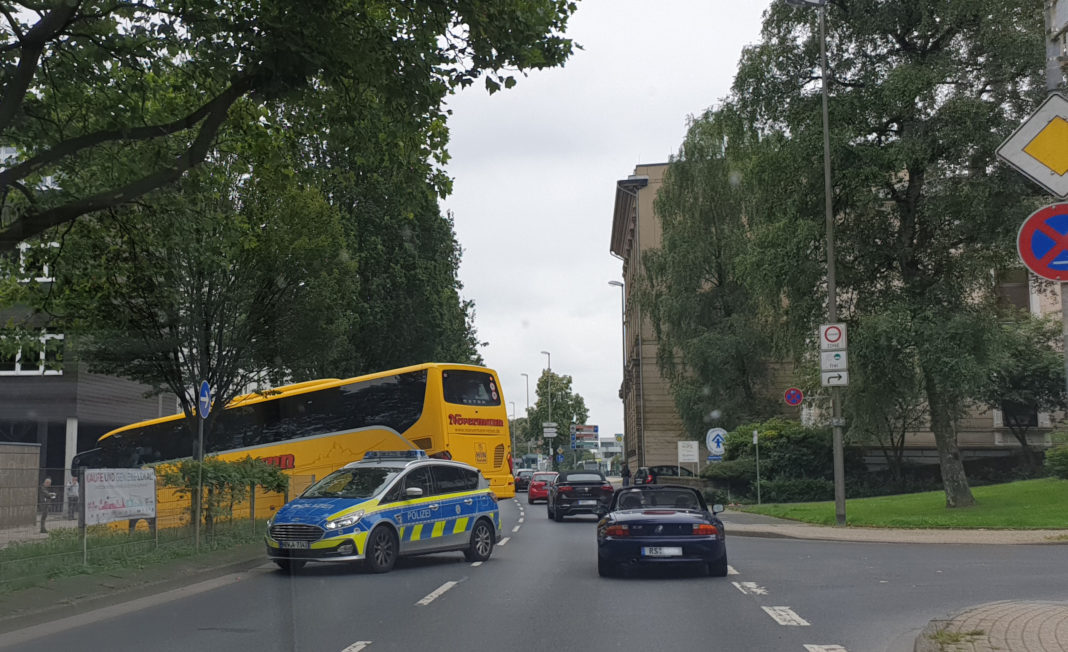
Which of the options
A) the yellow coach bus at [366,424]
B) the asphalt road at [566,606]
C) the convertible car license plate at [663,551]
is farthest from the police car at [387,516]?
the yellow coach bus at [366,424]

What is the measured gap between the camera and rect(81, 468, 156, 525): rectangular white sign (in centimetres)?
1430

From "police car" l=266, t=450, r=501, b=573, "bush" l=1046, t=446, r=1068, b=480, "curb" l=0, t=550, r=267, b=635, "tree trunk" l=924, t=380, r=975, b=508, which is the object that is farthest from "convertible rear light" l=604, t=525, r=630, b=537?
"bush" l=1046, t=446, r=1068, b=480

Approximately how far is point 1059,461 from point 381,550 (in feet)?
81.1

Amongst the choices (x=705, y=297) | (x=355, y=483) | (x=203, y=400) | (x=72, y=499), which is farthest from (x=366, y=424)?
(x=705, y=297)

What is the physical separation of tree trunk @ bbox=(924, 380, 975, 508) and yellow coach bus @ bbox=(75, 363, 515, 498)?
1123cm

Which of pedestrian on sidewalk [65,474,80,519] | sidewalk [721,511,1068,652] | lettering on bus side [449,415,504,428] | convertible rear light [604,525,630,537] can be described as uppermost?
lettering on bus side [449,415,504,428]

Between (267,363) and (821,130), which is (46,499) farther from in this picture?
(821,130)

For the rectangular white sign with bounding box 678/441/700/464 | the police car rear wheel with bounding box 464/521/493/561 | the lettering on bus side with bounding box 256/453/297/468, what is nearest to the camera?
the police car rear wheel with bounding box 464/521/493/561

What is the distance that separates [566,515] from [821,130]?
13.2 metres

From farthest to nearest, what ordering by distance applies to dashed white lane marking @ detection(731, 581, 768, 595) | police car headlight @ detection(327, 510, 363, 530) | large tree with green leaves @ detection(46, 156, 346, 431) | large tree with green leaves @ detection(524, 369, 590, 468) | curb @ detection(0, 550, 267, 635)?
large tree with green leaves @ detection(524, 369, 590, 468) → large tree with green leaves @ detection(46, 156, 346, 431) → police car headlight @ detection(327, 510, 363, 530) → dashed white lane marking @ detection(731, 581, 768, 595) → curb @ detection(0, 550, 267, 635)

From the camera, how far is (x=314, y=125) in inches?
571

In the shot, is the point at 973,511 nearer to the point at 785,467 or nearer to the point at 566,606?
the point at 785,467

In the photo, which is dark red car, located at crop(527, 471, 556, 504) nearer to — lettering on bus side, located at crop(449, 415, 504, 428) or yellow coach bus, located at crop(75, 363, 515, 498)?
yellow coach bus, located at crop(75, 363, 515, 498)

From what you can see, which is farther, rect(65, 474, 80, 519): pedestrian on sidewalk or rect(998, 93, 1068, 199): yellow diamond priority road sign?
rect(65, 474, 80, 519): pedestrian on sidewalk
